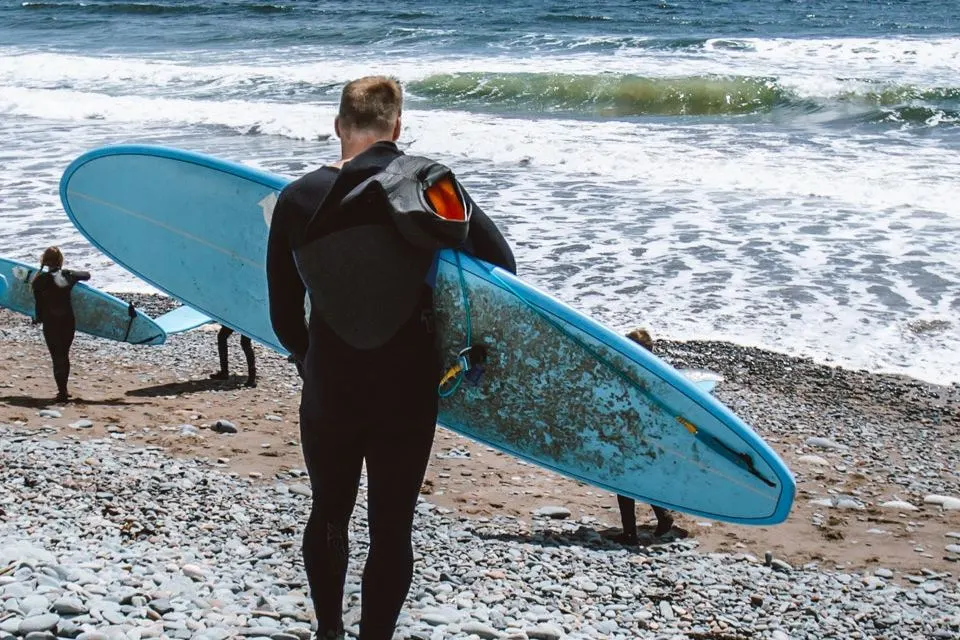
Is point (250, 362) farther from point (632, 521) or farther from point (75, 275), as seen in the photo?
point (632, 521)

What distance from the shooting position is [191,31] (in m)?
31.2

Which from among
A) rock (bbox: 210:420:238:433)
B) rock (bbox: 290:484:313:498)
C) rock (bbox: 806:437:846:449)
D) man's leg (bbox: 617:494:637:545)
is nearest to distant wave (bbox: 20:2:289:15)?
rock (bbox: 210:420:238:433)

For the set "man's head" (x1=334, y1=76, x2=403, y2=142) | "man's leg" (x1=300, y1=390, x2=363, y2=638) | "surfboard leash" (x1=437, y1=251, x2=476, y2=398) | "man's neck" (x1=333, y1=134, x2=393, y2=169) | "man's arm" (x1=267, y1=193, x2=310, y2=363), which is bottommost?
"man's leg" (x1=300, y1=390, x2=363, y2=638)

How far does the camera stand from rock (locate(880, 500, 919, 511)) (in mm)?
5262

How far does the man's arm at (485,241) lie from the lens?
2.51 meters

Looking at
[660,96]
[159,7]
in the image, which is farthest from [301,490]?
[159,7]

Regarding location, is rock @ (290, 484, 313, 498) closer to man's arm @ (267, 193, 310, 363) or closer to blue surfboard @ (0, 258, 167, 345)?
man's arm @ (267, 193, 310, 363)

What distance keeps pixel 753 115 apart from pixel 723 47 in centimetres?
742

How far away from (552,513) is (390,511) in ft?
8.72

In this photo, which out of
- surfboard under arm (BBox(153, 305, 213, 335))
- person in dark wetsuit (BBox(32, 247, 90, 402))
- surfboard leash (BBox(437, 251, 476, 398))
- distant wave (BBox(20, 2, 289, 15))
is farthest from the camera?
distant wave (BBox(20, 2, 289, 15))

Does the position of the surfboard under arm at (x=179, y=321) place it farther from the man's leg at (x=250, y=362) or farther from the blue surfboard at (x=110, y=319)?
the man's leg at (x=250, y=362)

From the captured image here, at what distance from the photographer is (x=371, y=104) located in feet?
7.99

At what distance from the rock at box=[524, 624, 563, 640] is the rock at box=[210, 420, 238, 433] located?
2957 millimetres

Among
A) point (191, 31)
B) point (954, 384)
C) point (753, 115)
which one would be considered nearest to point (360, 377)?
point (954, 384)
